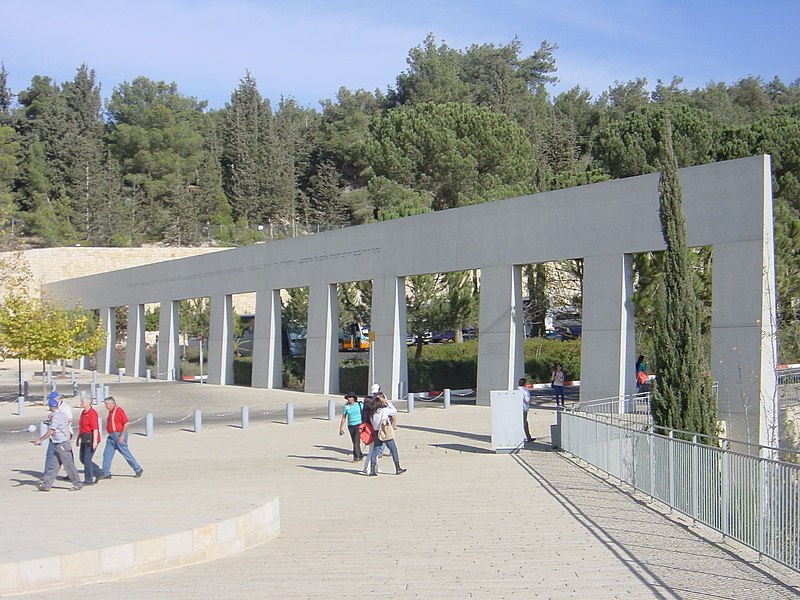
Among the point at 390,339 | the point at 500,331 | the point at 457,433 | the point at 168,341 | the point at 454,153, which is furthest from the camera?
the point at 454,153

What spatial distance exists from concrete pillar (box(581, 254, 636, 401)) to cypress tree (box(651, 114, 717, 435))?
25.3 feet

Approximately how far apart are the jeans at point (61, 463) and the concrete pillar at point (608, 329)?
16.5 meters

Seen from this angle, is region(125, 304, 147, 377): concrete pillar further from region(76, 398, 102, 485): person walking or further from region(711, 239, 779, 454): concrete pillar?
region(76, 398, 102, 485): person walking

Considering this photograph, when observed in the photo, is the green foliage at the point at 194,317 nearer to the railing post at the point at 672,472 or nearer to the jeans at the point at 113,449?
the jeans at the point at 113,449

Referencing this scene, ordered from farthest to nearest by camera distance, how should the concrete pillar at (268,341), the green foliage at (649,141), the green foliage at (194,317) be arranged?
the green foliage at (194,317)
the green foliage at (649,141)
the concrete pillar at (268,341)

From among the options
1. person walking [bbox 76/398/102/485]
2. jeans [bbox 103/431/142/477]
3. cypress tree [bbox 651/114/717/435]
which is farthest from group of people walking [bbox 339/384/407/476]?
cypress tree [bbox 651/114/717/435]

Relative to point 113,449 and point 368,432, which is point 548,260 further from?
point 113,449

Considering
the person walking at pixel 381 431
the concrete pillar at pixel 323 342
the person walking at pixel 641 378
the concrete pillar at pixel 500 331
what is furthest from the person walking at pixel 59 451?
the concrete pillar at pixel 323 342

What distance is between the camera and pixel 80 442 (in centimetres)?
1625

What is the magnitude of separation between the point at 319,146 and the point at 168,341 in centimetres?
4906

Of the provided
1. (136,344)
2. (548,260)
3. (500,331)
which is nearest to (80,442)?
(500,331)

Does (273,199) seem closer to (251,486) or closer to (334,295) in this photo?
(334,295)

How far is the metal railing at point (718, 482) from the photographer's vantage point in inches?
354

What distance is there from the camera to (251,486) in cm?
1630
